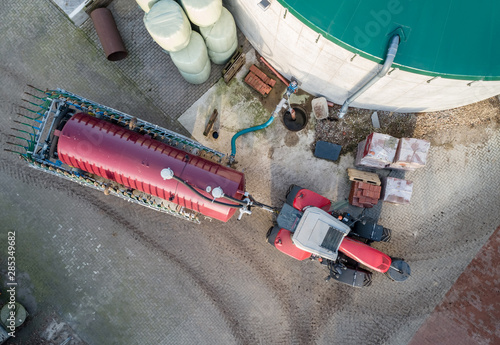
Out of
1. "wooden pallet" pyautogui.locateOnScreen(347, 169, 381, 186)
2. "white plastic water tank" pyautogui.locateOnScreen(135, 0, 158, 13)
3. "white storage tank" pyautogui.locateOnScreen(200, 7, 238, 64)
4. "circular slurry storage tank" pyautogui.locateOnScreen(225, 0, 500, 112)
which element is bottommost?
"wooden pallet" pyautogui.locateOnScreen(347, 169, 381, 186)

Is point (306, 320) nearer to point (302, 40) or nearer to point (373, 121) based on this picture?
point (373, 121)

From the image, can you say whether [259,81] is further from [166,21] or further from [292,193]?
[292,193]

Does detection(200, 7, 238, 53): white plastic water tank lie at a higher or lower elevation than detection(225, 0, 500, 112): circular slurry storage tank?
lower

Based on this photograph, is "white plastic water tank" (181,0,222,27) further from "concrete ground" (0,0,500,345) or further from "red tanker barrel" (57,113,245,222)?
"red tanker barrel" (57,113,245,222)

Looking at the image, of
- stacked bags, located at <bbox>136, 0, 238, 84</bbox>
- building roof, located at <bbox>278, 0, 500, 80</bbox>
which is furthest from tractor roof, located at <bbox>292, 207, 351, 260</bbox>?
stacked bags, located at <bbox>136, 0, 238, 84</bbox>

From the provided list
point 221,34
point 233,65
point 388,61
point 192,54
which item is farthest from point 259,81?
point 388,61
